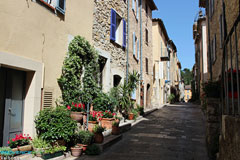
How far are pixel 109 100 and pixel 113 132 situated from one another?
1.28 meters

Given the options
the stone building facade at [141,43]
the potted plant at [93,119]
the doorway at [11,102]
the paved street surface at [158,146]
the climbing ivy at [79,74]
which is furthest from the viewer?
the stone building facade at [141,43]

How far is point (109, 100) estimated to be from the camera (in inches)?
294

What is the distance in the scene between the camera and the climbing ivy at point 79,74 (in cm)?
584

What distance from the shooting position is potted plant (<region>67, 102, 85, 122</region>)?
5492 mm

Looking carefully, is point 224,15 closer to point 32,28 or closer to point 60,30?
point 60,30

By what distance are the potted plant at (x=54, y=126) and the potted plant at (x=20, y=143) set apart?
0.30m

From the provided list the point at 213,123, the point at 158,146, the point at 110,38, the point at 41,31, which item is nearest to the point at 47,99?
the point at 41,31

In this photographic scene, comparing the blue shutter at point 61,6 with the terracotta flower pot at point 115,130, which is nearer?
the blue shutter at point 61,6

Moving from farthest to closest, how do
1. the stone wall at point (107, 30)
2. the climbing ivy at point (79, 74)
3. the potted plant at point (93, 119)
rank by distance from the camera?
the stone wall at point (107, 30) < the potted plant at point (93, 119) < the climbing ivy at point (79, 74)

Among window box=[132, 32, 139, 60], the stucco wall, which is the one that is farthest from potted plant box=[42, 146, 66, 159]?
window box=[132, 32, 139, 60]

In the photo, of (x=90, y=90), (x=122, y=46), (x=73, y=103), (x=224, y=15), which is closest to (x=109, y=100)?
(x=90, y=90)

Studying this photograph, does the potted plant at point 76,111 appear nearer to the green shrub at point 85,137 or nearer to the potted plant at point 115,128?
the green shrub at point 85,137

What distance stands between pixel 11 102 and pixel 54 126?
41.9 inches

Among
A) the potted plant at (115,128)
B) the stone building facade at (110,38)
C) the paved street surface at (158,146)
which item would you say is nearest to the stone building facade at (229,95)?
the paved street surface at (158,146)
